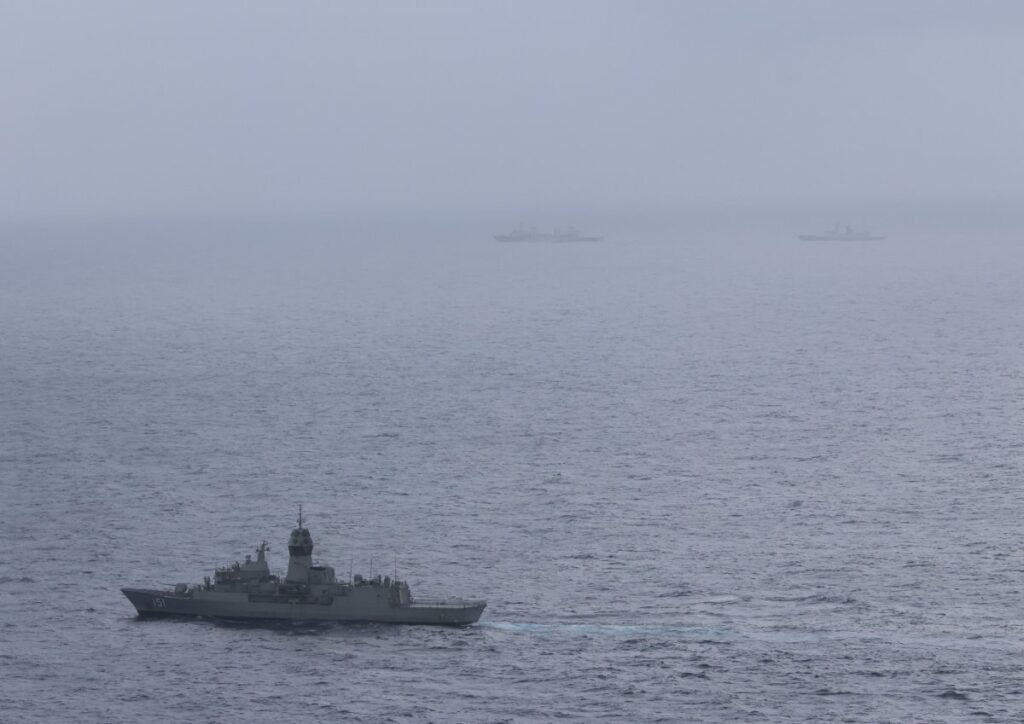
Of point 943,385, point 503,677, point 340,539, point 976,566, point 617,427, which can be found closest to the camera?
point 503,677

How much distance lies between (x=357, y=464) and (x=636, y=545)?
3605cm

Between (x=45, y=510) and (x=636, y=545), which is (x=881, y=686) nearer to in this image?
(x=636, y=545)

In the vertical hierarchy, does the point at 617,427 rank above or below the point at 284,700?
above

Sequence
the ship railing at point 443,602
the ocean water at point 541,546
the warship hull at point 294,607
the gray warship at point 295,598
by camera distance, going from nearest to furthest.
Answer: the ocean water at point 541,546 → the ship railing at point 443,602 → the warship hull at point 294,607 → the gray warship at point 295,598

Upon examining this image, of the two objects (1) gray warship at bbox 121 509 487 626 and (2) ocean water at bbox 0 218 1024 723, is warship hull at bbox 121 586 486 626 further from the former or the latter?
(2) ocean water at bbox 0 218 1024 723

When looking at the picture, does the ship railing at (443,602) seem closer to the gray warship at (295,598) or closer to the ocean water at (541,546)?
the gray warship at (295,598)

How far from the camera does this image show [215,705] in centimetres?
9231

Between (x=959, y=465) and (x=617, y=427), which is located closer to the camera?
(x=959, y=465)

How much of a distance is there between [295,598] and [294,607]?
60cm

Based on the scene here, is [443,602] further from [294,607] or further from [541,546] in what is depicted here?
[541,546]

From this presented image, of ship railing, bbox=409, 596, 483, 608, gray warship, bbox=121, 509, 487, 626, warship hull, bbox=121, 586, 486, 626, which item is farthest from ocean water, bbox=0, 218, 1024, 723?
ship railing, bbox=409, 596, 483, 608

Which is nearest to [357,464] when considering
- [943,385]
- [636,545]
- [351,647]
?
[636,545]

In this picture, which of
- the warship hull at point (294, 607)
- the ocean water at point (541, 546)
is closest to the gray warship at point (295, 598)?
the warship hull at point (294, 607)

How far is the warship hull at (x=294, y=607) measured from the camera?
10606 centimetres
